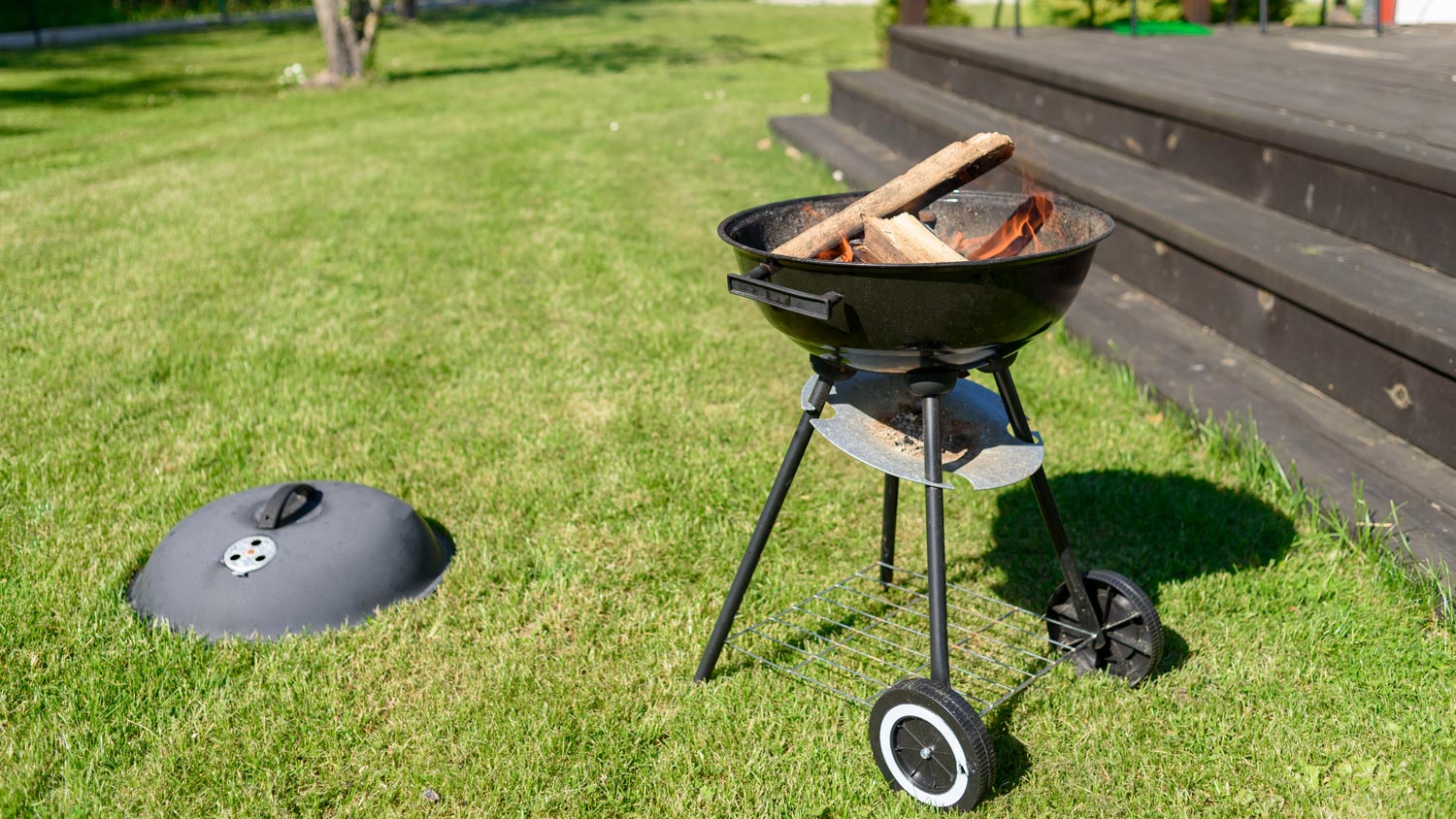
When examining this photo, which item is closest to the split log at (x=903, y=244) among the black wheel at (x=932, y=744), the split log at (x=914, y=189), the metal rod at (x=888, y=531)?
the split log at (x=914, y=189)

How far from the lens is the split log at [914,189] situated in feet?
8.16

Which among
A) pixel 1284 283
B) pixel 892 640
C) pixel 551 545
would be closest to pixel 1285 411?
pixel 1284 283

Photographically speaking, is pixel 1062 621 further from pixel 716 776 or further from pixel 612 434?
pixel 612 434

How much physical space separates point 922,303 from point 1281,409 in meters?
2.23

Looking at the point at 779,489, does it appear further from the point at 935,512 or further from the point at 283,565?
the point at 283,565

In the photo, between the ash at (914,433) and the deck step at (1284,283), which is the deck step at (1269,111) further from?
the ash at (914,433)

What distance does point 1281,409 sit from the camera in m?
3.91

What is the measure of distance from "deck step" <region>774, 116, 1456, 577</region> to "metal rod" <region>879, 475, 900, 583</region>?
4.46 feet

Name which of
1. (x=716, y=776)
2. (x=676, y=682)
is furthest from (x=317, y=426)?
(x=716, y=776)

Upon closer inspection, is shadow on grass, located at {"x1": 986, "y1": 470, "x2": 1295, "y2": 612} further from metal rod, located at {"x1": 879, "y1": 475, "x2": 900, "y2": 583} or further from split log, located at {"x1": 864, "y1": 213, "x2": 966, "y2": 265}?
split log, located at {"x1": 864, "y1": 213, "x2": 966, "y2": 265}

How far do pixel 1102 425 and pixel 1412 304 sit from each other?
108 centimetres

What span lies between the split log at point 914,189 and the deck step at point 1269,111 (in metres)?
2.23

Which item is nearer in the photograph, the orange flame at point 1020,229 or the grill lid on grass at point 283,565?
the orange flame at point 1020,229

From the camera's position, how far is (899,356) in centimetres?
243
